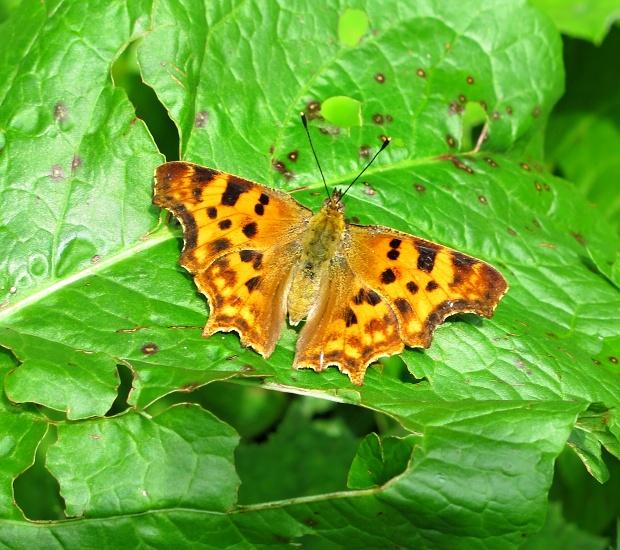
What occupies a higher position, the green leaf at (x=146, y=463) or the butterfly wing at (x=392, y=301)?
the butterfly wing at (x=392, y=301)

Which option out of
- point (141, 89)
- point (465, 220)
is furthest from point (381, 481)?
point (141, 89)

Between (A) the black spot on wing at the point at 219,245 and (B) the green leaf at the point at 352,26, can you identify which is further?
(B) the green leaf at the point at 352,26

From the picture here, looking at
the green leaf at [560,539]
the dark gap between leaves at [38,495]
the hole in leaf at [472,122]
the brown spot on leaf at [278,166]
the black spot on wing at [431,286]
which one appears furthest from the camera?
the green leaf at [560,539]

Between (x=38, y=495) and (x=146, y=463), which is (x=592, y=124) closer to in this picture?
(x=146, y=463)

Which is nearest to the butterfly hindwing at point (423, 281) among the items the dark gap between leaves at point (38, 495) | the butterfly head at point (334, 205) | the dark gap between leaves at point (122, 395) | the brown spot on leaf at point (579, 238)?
the butterfly head at point (334, 205)

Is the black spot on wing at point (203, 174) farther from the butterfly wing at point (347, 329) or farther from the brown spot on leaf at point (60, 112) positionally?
the butterfly wing at point (347, 329)

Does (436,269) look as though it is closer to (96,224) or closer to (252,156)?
(252,156)

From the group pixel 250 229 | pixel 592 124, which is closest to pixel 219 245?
pixel 250 229
